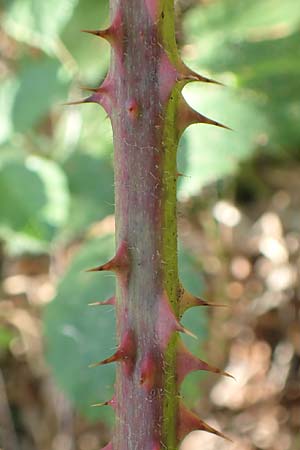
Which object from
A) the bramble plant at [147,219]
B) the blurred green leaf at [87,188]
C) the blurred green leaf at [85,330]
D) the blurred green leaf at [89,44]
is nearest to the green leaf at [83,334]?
the blurred green leaf at [85,330]

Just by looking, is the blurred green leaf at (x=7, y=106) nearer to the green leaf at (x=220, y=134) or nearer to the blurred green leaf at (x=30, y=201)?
the blurred green leaf at (x=30, y=201)

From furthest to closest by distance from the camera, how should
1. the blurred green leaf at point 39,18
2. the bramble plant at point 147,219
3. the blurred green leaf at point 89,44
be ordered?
1. the blurred green leaf at point 89,44
2. the blurred green leaf at point 39,18
3. the bramble plant at point 147,219

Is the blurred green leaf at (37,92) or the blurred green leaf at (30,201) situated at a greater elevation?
the blurred green leaf at (37,92)

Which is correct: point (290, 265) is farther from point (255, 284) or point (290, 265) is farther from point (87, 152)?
point (87, 152)

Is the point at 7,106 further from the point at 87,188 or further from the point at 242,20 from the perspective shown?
the point at 242,20

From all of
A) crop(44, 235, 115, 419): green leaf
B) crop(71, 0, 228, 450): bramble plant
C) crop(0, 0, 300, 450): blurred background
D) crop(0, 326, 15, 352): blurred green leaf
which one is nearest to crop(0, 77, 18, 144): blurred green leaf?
crop(0, 0, 300, 450): blurred background

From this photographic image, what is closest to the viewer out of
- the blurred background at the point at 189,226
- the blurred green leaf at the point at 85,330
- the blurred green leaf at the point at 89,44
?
the blurred green leaf at the point at 85,330

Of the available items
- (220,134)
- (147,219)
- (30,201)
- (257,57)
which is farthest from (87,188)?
(147,219)

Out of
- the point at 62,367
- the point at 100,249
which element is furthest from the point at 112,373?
the point at 100,249
